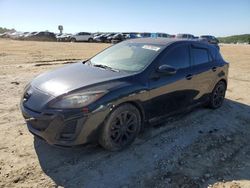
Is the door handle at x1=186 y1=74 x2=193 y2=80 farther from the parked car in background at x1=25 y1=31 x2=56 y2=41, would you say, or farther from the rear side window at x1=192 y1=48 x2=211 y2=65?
the parked car in background at x1=25 y1=31 x2=56 y2=41

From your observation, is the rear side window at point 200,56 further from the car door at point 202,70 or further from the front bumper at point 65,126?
the front bumper at point 65,126

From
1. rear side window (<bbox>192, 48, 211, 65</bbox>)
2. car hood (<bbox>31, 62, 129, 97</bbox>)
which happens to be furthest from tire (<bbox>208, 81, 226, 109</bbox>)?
car hood (<bbox>31, 62, 129, 97</bbox>)

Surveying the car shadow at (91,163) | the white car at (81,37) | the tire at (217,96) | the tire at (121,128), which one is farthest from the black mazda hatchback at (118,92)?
the white car at (81,37)

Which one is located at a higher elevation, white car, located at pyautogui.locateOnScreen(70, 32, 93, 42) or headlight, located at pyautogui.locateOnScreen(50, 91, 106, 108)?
headlight, located at pyautogui.locateOnScreen(50, 91, 106, 108)

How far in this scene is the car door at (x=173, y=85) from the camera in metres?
5.07

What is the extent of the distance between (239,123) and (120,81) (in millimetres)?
3143

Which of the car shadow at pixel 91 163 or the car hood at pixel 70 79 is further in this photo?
the car hood at pixel 70 79

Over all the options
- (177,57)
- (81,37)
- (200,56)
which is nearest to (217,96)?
(200,56)

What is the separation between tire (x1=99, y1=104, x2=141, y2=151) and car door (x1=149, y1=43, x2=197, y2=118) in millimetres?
450

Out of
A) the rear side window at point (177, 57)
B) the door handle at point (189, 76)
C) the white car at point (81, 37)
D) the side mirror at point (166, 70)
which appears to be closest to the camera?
the side mirror at point (166, 70)

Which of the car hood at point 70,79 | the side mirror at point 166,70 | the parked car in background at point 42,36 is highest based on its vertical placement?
the side mirror at point 166,70

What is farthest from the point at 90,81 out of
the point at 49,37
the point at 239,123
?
the point at 49,37

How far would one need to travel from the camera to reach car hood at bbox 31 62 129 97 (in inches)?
171

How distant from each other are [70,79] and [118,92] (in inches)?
30.9
